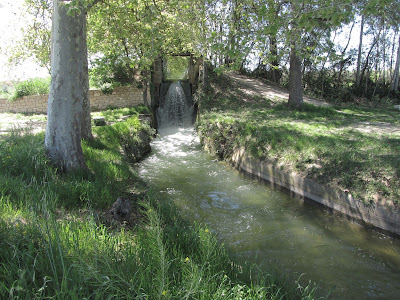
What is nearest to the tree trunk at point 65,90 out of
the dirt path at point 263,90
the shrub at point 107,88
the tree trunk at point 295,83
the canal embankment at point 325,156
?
the canal embankment at point 325,156

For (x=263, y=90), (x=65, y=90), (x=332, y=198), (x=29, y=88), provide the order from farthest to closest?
(x=263, y=90), (x=29, y=88), (x=332, y=198), (x=65, y=90)

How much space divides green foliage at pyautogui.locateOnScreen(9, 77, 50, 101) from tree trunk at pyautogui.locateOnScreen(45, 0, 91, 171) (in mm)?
12204

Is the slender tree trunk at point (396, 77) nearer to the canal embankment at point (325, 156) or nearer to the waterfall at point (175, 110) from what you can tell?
the canal embankment at point (325, 156)

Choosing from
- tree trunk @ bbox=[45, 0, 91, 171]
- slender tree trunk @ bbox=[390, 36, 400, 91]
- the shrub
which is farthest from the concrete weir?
slender tree trunk @ bbox=[390, 36, 400, 91]

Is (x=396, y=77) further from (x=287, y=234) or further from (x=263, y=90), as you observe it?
(x=287, y=234)

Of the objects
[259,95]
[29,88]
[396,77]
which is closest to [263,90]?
[259,95]

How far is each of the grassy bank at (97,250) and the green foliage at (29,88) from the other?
1168 centimetres

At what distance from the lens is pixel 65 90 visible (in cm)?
494

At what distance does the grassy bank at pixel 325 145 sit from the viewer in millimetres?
5227

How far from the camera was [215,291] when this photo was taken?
233cm

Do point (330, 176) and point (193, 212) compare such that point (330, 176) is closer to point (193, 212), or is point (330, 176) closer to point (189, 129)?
point (193, 212)

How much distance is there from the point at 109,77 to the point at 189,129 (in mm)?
6158

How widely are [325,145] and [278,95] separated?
429 inches

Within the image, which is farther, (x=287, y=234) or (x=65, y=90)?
(x=65, y=90)
